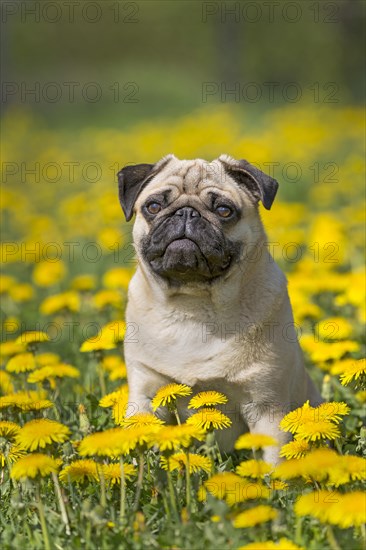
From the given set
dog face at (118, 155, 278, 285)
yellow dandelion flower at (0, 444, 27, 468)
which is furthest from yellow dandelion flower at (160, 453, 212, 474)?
dog face at (118, 155, 278, 285)

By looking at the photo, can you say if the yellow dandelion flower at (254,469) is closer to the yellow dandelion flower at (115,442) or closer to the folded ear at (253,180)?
the yellow dandelion flower at (115,442)

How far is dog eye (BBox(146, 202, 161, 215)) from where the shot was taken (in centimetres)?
375

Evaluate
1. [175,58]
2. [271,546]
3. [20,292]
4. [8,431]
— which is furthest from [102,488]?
[175,58]

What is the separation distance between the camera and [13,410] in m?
3.47

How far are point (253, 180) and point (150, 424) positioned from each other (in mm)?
1410

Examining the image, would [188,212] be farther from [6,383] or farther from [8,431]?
[6,383]

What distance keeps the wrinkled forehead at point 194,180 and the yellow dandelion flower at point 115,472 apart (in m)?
1.29

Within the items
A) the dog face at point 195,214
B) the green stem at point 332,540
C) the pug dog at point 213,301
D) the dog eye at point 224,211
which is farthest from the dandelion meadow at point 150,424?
the dog eye at point 224,211

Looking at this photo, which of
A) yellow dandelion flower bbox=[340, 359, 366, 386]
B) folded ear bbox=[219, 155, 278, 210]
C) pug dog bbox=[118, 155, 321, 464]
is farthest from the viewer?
folded ear bbox=[219, 155, 278, 210]

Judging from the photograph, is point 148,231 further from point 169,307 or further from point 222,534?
point 222,534

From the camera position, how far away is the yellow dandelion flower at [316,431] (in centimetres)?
278

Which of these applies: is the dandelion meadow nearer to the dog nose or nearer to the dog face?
the dog face

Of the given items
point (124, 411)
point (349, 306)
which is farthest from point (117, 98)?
point (124, 411)

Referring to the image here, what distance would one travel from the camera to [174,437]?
8.68 feet
